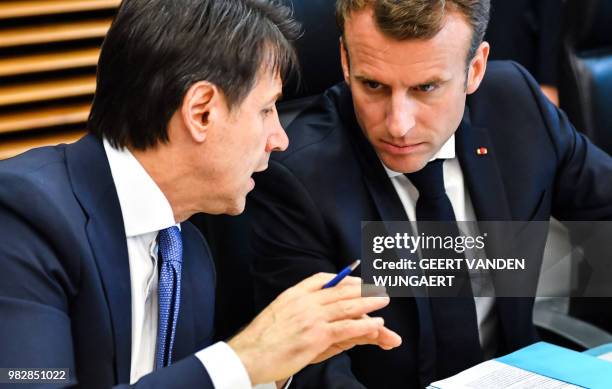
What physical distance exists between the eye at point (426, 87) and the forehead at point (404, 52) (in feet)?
0.08

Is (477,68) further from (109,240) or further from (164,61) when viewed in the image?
(109,240)

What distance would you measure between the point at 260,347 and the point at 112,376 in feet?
0.92

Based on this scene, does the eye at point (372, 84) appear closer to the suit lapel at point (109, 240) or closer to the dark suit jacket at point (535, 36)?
the suit lapel at point (109, 240)

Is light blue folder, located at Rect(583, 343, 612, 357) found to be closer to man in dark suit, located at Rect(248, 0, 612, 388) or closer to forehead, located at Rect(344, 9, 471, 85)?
man in dark suit, located at Rect(248, 0, 612, 388)

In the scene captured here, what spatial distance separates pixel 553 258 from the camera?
238 cm

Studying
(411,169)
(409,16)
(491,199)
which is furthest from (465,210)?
(409,16)

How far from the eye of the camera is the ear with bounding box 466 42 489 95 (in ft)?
5.98

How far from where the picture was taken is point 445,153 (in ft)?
6.15

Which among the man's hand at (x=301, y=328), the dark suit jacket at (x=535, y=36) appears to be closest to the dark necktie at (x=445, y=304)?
the man's hand at (x=301, y=328)

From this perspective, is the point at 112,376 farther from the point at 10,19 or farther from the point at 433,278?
the point at 10,19

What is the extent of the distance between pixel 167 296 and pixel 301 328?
0.32 meters

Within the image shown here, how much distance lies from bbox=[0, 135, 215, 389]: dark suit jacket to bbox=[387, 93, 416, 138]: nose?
22.2 inches

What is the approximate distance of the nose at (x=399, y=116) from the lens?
168 centimetres

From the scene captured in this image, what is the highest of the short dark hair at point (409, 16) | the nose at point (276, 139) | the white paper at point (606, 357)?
the short dark hair at point (409, 16)
